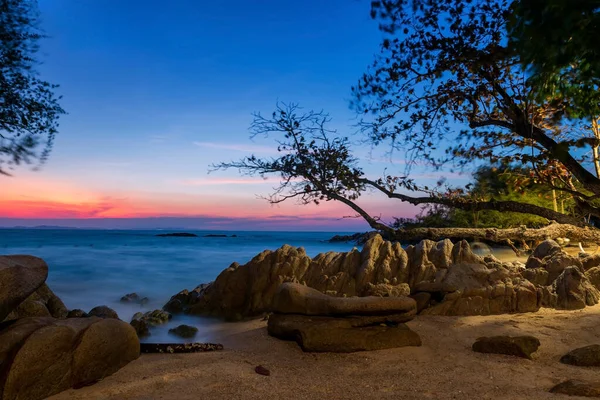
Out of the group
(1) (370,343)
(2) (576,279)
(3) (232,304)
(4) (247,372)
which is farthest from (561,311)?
(3) (232,304)

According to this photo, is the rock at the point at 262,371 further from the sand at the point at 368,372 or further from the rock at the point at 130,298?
the rock at the point at 130,298

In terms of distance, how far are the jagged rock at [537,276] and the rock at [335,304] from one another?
4.30 metres

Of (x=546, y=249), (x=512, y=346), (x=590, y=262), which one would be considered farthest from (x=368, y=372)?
(x=546, y=249)

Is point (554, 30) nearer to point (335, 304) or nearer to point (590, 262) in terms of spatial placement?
point (335, 304)

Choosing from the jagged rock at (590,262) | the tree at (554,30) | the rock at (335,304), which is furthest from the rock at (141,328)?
the jagged rock at (590,262)

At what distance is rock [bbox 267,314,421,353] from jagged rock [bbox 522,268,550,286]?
4.55 metres

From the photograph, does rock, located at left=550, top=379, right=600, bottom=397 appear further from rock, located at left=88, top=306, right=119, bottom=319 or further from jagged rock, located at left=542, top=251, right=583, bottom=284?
rock, located at left=88, top=306, right=119, bottom=319

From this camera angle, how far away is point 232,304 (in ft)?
33.4

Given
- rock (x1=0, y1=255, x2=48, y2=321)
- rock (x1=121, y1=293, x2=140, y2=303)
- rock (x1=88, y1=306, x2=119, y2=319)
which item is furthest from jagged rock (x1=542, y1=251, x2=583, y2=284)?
rock (x1=121, y1=293, x2=140, y2=303)

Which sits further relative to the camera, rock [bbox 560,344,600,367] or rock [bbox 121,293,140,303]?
rock [bbox 121,293,140,303]

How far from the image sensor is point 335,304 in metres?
6.18

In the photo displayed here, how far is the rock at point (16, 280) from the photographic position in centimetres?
492

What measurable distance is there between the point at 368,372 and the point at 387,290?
3.86 metres

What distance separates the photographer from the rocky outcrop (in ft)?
19.4
